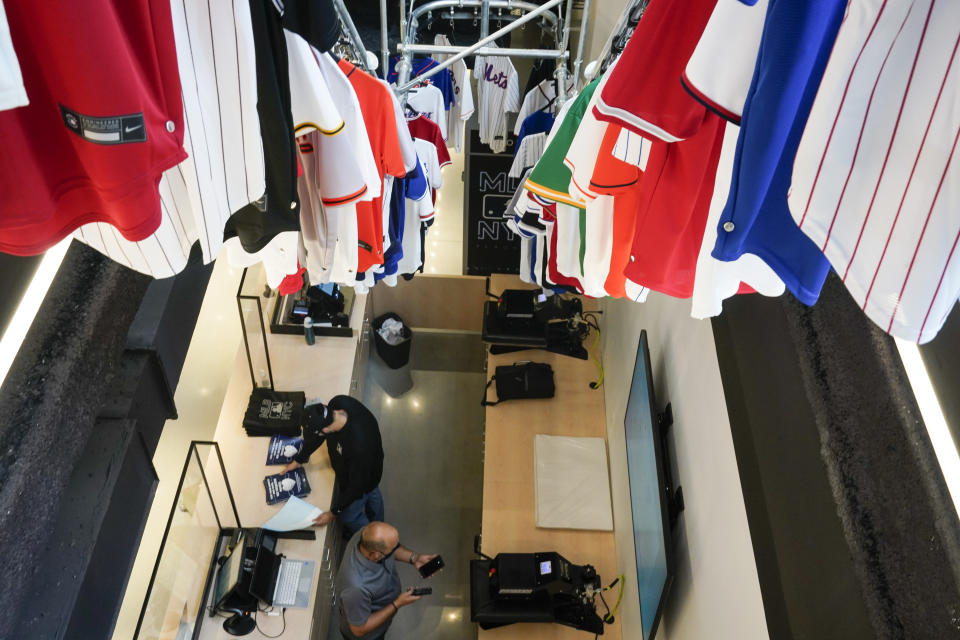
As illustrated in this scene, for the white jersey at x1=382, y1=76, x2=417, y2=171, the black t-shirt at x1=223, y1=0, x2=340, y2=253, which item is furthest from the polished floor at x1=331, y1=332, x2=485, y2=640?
the black t-shirt at x1=223, y1=0, x2=340, y2=253

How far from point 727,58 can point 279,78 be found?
0.82 metres

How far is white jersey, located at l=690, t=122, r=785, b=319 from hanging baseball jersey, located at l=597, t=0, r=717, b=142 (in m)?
0.09

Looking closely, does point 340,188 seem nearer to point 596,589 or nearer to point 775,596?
point 775,596

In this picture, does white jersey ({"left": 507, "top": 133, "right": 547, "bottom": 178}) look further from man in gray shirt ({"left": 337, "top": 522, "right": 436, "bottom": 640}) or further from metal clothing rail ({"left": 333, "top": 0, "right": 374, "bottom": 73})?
man in gray shirt ({"left": 337, "top": 522, "right": 436, "bottom": 640})

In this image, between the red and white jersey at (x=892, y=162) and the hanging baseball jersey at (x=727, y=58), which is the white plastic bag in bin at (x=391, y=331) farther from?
the red and white jersey at (x=892, y=162)

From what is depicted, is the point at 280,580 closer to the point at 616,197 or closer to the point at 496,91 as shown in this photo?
the point at 616,197

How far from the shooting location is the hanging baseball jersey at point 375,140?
1.83 meters

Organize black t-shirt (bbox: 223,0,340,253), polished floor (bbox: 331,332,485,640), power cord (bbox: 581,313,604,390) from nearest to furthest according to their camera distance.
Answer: black t-shirt (bbox: 223,0,340,253) → polished floor (bbox: 331,332,485,640) → power cord (bbox: 581,313,604,390)

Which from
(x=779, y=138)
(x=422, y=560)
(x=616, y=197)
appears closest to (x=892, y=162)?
(x=779, y=138)

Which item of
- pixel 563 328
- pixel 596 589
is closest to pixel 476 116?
pixel 563 328

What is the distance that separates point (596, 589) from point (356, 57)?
8.64 ft

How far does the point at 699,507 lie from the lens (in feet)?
7.45

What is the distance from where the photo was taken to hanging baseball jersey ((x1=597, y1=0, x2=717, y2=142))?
104 cm

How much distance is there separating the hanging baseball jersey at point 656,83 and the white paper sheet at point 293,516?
2741 millimetres
